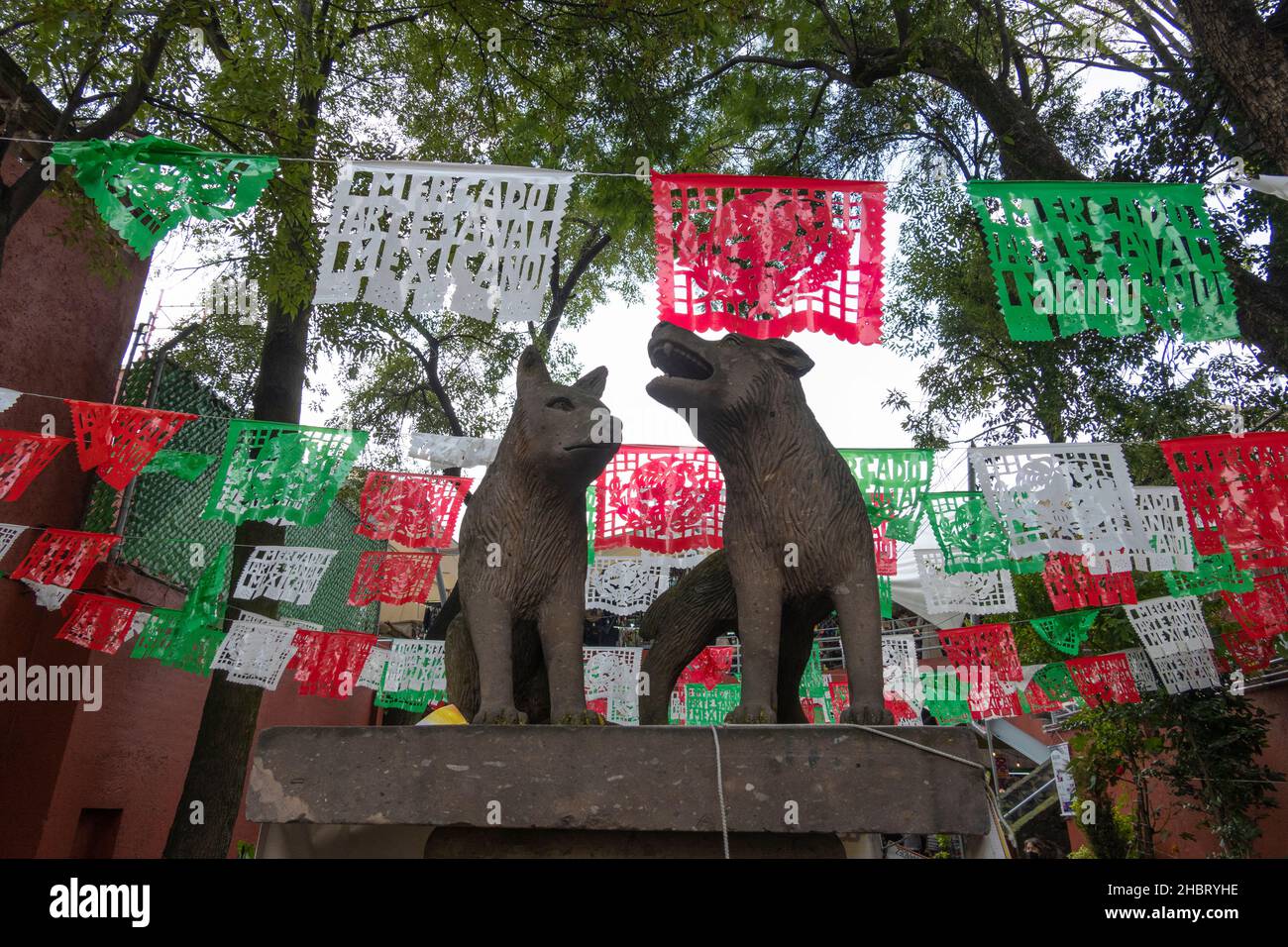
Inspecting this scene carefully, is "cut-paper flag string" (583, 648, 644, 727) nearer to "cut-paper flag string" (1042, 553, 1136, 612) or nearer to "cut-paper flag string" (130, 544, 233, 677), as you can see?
"cut-paper flag string" (130, 544, 233, 677)

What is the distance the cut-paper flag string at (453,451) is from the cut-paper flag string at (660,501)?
3.78 ft

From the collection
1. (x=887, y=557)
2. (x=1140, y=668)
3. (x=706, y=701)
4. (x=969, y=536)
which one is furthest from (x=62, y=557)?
(x=1140, y=668)

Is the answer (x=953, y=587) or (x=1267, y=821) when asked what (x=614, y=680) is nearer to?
(x=953, y=587)

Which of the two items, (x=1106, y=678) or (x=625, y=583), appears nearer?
(x=625, y=583)

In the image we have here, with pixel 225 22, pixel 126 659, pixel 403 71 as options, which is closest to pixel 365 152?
pixel 225 22

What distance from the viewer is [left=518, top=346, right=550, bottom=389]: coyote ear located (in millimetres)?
3576

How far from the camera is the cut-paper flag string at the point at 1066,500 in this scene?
645 centimetres

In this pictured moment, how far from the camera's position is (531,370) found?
362cm

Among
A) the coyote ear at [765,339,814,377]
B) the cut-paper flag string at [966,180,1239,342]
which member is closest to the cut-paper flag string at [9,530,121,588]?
the coyote ear at [765,339,814,377]

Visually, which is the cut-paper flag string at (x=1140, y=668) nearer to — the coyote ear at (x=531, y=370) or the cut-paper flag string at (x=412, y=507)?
the cut-paper flag string at (x=412, y=507)

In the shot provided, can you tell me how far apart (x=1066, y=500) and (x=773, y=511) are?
4.41m

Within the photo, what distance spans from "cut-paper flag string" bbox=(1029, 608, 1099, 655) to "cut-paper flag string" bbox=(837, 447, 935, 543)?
2050 mm

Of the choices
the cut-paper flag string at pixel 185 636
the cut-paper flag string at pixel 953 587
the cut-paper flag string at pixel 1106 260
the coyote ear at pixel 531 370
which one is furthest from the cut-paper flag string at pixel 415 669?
the cut-paper flag string at pixel 1106 260

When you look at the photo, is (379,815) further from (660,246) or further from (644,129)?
(644,129)
